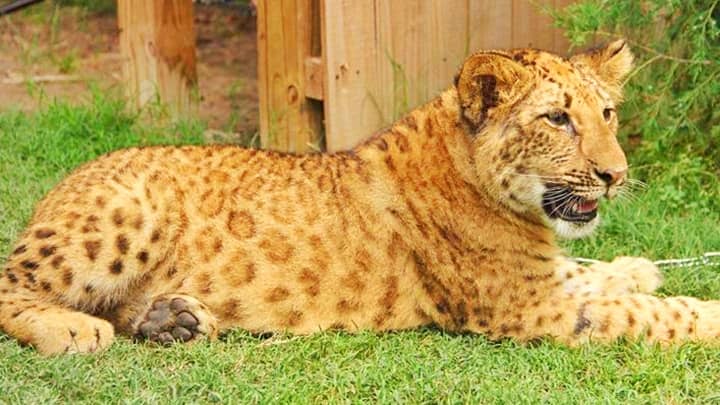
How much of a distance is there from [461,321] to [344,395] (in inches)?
33.7

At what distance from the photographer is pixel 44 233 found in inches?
244

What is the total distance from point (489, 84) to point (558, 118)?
35cm

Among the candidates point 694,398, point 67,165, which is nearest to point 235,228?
point 694,398

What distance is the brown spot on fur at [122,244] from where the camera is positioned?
6.20 m

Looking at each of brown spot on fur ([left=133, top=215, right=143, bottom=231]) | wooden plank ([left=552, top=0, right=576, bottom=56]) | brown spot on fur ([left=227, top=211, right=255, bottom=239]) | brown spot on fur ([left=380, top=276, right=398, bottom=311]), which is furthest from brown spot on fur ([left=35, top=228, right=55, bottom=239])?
wooden plank ([left=552, top=0, right=576, bottom=56])

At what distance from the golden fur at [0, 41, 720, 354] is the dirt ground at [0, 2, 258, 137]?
3325mm

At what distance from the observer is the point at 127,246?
20.4 ft

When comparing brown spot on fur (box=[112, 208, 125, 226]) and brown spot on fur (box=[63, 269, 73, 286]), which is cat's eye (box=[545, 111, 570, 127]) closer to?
brown spot on fur (box=[112, 208, 125, 226])

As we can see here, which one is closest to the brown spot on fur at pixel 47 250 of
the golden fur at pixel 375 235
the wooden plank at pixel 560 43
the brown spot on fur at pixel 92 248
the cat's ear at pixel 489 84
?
the golden fur at pixel 375 235

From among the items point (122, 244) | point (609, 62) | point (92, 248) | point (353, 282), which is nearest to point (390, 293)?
point (353, 282)

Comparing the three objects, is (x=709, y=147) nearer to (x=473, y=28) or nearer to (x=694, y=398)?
(x=473, y=28)

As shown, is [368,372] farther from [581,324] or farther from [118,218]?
[118,218]

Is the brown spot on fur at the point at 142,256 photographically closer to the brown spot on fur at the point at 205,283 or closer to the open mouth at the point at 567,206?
the brown spot on fur at the point at 205,283

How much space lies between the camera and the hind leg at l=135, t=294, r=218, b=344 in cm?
611
